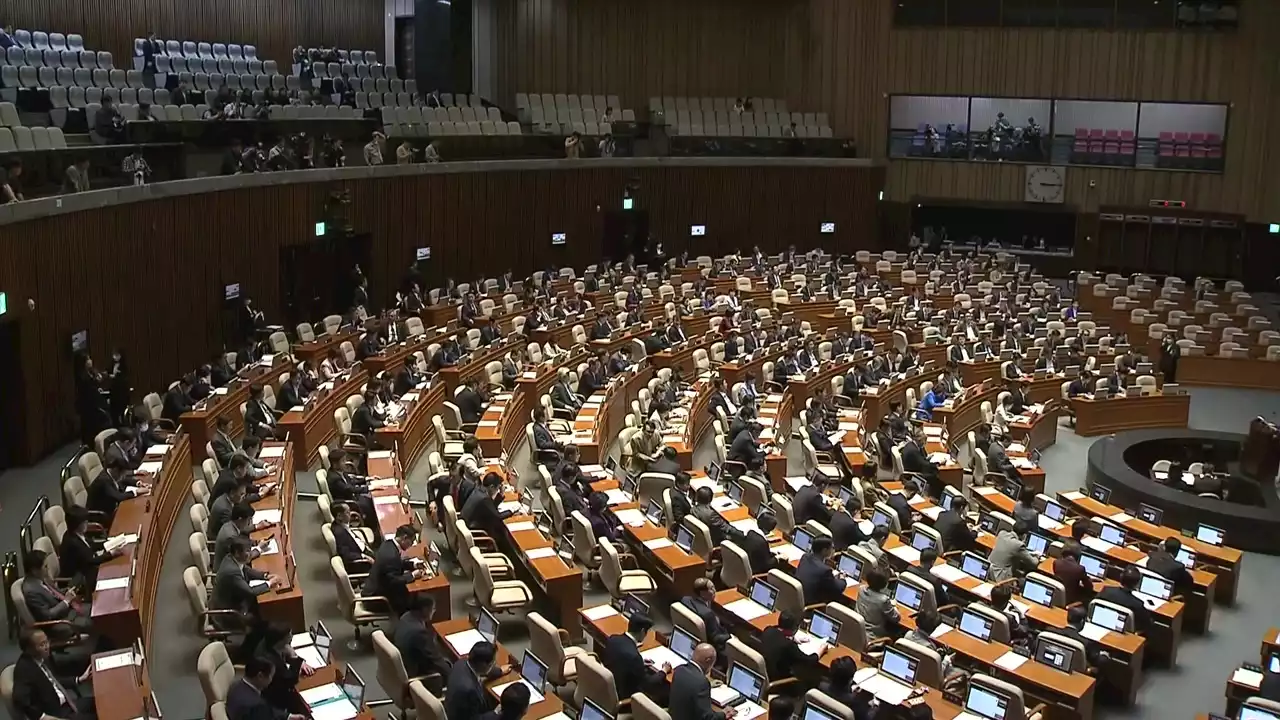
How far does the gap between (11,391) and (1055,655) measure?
11.4m

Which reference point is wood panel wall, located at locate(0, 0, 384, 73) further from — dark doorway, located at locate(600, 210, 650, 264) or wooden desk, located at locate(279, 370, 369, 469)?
wooden desk, located at locate(279, 370, 369, 469)

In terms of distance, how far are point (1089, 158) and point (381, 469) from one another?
79.0 feet

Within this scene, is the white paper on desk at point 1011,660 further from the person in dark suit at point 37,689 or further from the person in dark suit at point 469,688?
the person in dark suit at point 37,689

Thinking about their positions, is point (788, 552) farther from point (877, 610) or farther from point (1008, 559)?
point (1008, 559)

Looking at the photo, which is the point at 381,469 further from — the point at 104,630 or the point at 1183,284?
the point at 1183,284

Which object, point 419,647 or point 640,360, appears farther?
point 640,360

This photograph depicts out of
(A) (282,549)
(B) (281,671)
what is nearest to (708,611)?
(B) (281,671)

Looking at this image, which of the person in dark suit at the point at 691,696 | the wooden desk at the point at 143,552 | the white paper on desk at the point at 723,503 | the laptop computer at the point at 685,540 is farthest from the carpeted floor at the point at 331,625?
the person in dark suit at the point at 691,696

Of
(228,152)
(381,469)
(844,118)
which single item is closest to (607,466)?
(381,469)

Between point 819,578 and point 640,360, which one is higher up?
point 640,360

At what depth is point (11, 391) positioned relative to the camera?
13.6 meters

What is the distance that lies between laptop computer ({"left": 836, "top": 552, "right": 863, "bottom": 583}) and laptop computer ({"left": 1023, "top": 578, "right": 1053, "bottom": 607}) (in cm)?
146

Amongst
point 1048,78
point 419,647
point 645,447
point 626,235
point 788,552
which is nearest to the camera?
point 419,647

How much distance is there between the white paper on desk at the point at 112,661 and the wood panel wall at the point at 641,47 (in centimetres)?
2475
